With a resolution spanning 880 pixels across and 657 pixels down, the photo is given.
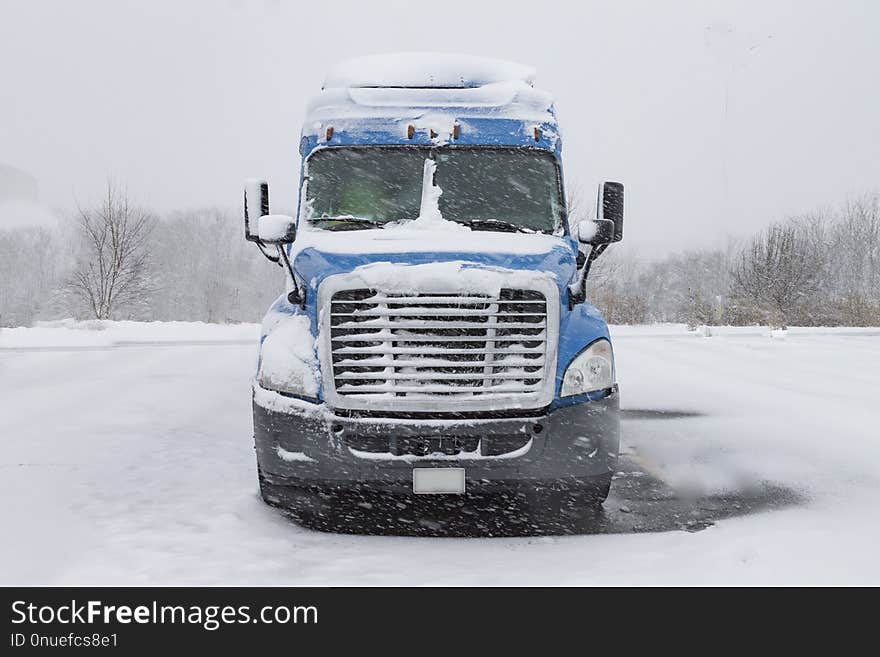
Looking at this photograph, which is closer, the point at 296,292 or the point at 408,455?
the point at 408,455

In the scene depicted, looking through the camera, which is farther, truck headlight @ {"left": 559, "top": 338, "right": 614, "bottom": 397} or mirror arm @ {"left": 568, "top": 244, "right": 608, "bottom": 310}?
mirror arm @ {"left": 568, "top": 244, "right": 608, "bottom": 310}

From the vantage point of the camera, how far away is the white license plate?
472 cm

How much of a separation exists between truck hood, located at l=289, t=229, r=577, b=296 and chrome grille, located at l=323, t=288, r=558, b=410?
0.67 ft

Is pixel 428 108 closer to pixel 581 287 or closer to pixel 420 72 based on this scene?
pixel 420 72

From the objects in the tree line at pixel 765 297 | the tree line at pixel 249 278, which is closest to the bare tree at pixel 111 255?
the tree line at pixel 249 278

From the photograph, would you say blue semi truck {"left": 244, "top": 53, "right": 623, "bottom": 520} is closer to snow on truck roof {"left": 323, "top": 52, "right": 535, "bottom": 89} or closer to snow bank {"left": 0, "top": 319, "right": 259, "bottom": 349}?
snow on truck roof {"left": 323, "top": 52, "right": 535, "bottom": 89}

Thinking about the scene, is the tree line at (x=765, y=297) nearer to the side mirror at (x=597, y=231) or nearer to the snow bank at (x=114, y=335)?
the snow bank at (x=114, y=335)

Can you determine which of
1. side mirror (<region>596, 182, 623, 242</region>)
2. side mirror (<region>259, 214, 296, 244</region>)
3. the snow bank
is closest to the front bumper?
side mirror (<region>259, 214, 296, 244</region>)

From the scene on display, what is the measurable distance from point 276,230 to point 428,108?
5.37 feet

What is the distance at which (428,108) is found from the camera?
20.8 feet

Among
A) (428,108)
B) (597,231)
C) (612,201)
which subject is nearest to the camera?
(597,231)

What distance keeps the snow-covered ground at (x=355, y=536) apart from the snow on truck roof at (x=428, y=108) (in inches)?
112

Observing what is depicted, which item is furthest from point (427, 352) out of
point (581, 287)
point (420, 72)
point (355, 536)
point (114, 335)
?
point (114, 335)
